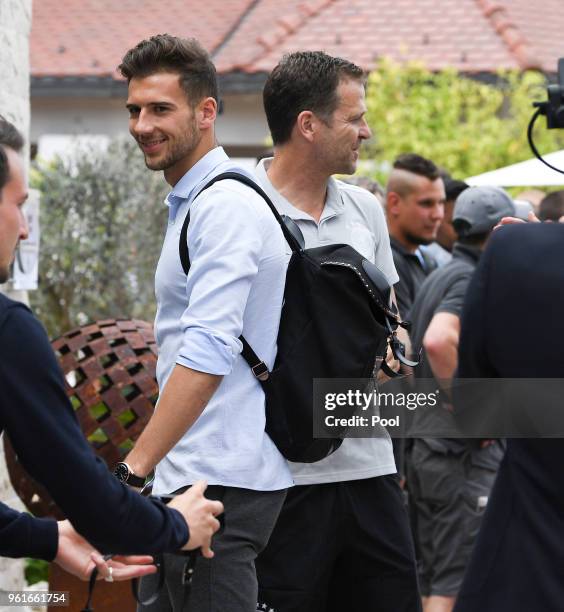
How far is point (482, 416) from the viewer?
354 cm

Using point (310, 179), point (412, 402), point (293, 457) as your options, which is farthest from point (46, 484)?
point (412, 402)

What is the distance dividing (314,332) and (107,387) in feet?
5.22

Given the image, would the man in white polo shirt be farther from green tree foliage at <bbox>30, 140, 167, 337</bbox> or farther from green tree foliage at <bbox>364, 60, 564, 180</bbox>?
green tree foliage at <bbox>364, 60, 564, 180</bbox>

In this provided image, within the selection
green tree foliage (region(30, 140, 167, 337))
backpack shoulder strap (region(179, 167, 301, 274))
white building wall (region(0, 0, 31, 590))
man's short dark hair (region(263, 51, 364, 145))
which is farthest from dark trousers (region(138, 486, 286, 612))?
green tree foliage (region(30, 140, 167, 337))

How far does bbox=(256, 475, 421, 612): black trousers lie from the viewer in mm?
3793

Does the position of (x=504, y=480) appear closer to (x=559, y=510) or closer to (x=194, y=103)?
(x=559, y=510)

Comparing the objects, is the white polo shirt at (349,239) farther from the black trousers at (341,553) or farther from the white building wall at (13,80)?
the white building wall at (13,80)

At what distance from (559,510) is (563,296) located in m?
0.47

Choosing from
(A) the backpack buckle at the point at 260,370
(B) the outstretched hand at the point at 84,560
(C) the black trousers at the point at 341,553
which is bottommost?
(C) the black trousers at the point at 341,553

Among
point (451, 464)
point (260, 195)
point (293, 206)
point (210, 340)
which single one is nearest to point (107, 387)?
point (293, 206)

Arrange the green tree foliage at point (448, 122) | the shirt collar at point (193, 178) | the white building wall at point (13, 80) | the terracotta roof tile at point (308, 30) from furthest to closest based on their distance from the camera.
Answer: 1. the terracotta roof tile at point (308, 30)
2. the green tree foliage at point (448, 122)
3. the white building wall at point (13, 80)
4. the shirt collar at point (193, 178)

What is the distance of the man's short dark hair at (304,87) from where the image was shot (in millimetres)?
4117

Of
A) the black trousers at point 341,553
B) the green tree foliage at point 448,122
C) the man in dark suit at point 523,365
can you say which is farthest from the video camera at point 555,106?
the green tree foliage at point 448,122

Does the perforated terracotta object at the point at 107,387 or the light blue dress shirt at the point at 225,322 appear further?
the perforated terracotta object at the point at 107,387
